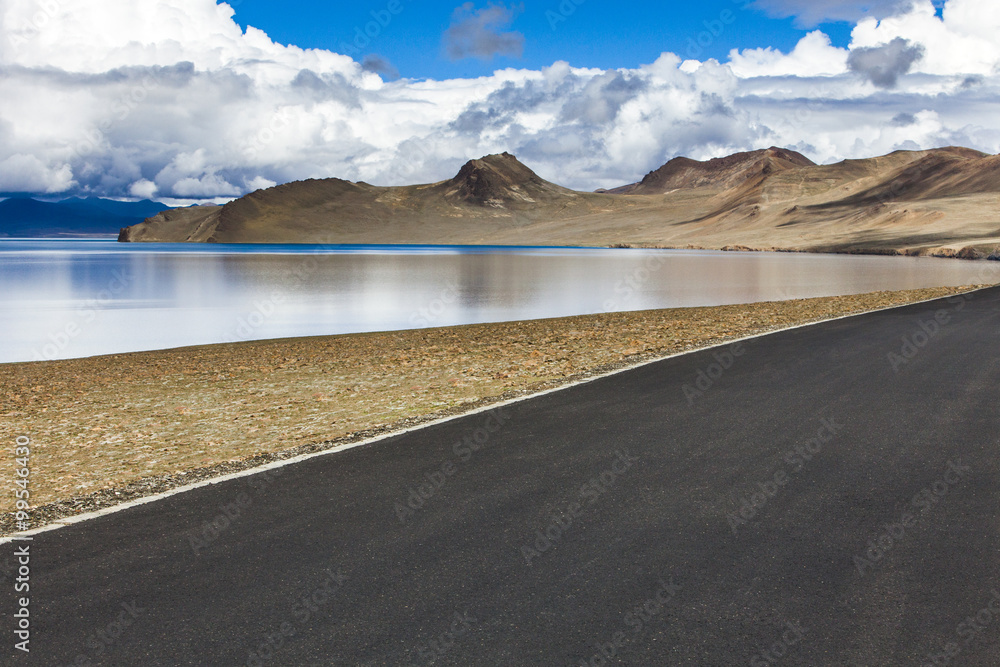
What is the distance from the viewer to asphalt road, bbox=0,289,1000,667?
452 cm

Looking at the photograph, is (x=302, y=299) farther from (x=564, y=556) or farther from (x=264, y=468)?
(x=564, y=556)

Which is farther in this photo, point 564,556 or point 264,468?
point 264,468

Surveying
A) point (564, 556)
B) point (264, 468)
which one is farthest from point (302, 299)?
point (564, 556)

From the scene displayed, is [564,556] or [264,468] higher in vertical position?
[564,556]

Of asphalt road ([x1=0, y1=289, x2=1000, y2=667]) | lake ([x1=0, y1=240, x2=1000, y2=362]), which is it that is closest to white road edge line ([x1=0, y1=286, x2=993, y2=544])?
asphalt road ([x1=0, y1=289, x2=1000, y2=667])

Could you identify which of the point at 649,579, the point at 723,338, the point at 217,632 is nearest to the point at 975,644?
the point at 649,579

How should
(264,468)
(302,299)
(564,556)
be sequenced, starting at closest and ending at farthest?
(564,556), (264,468), (302,299)

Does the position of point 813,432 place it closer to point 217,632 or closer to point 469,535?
point 469,535

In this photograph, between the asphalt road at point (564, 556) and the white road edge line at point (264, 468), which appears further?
the white road edge line at point (264, 468)

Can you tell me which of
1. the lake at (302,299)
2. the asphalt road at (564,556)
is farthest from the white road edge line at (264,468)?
the lake at (302,299)

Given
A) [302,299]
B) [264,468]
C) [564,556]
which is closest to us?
[564,556]

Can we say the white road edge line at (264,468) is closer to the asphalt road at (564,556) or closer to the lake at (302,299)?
the asphalt road at (564,556)

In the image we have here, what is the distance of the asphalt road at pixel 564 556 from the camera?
178 inches

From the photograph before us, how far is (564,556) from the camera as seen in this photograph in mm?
5672
